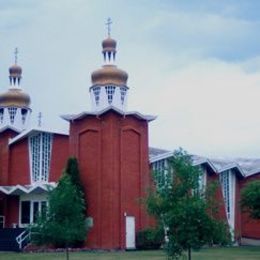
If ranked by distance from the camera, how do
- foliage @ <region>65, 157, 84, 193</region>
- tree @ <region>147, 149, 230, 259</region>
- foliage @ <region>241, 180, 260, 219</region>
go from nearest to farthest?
tree @ <region>147, 149, 230, 259</region>, foliage @ <region>65, 157, 84, 193</region>, foliage @ <region>241, 180, 260, 219</region>

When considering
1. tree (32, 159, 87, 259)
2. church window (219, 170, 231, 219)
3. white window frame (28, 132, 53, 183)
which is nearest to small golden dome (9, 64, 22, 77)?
white window frame (28, 132, 53, 183)

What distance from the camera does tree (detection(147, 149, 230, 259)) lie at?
61.2 ft

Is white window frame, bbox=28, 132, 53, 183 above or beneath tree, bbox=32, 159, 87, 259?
above

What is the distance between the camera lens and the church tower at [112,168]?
3744 cm

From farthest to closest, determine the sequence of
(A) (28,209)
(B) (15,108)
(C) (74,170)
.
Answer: (B) (15,108)
(A) (28,209)
(C) (74,170)

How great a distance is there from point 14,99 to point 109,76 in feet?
32.5

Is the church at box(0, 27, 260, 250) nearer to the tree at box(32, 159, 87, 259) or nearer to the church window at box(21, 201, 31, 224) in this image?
the church window at box(21, 201, 31, 224)

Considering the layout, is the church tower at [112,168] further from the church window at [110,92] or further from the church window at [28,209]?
the church window at [28,209]

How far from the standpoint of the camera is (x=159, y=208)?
762 inches

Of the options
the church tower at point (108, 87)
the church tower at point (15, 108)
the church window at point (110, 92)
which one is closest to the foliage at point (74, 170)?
the church tower at point (108, 87)

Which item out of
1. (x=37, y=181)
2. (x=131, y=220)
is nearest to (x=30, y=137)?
(x=37, y=181)

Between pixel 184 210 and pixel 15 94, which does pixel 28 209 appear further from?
pixel 184 210

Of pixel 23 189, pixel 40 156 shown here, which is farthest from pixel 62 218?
pixel 40 156

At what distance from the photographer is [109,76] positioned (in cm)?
4069
